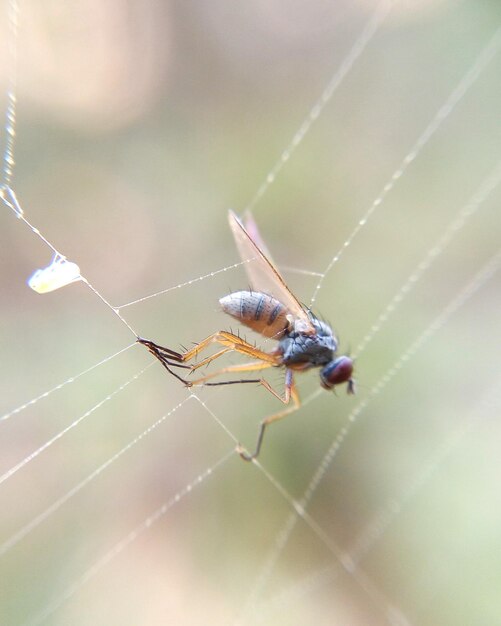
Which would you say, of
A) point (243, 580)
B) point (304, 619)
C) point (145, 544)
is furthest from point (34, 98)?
point (304, 619)

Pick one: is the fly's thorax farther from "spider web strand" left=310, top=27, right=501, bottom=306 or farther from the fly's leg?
"spider web strand" left=310, top=27, right=501, bottom=306

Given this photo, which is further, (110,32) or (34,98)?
(110,32)

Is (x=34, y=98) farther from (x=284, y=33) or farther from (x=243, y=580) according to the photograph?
(x=243, y=580)

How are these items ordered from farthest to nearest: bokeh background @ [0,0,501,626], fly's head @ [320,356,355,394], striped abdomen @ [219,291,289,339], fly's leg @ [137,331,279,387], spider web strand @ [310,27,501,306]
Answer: spider web strand @ [310,27,501,306], bokeh background @ [0,0,501,626], fly's head @ [320,356,355,394], striped abdomen @ [219,291,289,339], fly's leg @ [137,331,279,387]

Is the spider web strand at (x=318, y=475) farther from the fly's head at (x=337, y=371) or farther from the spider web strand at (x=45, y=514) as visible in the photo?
the fly's head at (x=337, y=371)

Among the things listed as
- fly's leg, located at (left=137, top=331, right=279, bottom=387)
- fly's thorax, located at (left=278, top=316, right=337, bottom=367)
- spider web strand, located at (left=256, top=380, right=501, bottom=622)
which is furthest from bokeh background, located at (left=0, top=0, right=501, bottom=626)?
fly's leg, located at (left=137, top=331, right=279, bottom=387)

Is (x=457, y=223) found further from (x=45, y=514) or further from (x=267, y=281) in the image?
(x=45, y=514)

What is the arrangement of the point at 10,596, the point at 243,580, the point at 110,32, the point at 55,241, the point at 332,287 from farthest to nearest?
the point at 110,32 < the point at 55,241 < the point at 332,287 < the point at 243,580 < the point at 10,596
